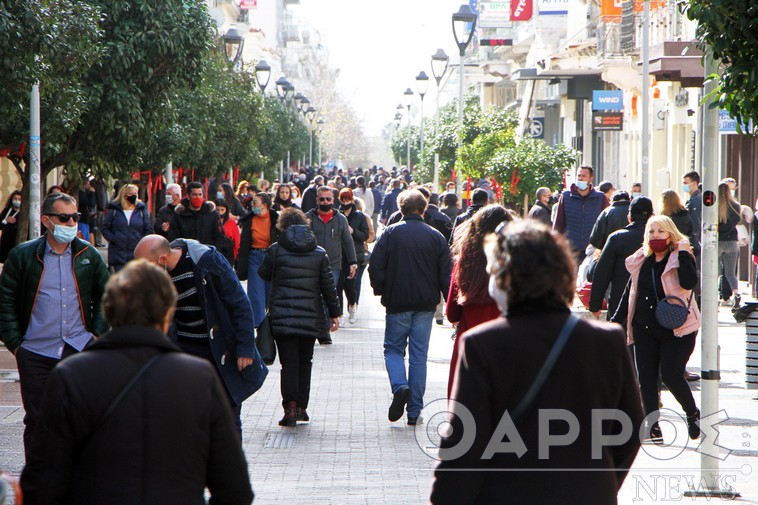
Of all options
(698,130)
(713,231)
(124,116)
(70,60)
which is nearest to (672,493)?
(713,231)

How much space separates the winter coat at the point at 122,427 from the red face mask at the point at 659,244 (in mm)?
5565

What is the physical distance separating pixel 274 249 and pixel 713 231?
3.94m

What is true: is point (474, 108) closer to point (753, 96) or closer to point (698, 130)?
point (698, 130)

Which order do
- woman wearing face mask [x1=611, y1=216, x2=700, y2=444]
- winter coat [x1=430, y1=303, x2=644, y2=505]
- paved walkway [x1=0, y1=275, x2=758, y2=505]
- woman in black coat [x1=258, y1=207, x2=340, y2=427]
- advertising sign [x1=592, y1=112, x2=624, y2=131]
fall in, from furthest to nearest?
advertising sign [x1=592, y1=112, x2=624, y2=131] → woman in black coat [x1=258, y1=207, x2=340, y2=427] → woman wearing face mask [x1=611, y1=216, x2=700, y2=444] → paved walkway [x1=0, y1=275, x2=758, y2=505] → winter coat [x1=430, y1=303, x2=644, y2=505]

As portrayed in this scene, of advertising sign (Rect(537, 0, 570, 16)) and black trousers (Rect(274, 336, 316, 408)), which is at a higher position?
advertising sign (Rect(537, 0, 570, 16))

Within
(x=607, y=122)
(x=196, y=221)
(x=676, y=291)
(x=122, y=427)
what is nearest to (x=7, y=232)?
(x=196, y=221)

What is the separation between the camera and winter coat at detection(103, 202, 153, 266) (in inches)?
601

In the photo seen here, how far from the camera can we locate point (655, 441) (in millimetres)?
9141

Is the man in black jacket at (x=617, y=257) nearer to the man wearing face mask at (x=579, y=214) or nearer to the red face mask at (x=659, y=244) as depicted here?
the red face mask at (x=659, y=244)

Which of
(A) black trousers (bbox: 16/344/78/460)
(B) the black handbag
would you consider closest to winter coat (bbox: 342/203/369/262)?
(B) the black handbag

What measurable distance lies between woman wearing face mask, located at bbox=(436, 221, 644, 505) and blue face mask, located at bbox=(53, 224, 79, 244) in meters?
4.04

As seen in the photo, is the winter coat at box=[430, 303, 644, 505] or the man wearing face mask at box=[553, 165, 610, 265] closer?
the winter coat at box=[430, 303, 644, 505]

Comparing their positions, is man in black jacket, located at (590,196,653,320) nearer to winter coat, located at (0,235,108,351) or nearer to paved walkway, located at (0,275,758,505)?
paved walkway, located at (0,275,758,505)

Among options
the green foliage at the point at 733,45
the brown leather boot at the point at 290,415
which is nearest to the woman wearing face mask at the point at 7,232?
the brown leather boot at the point at 290,415
